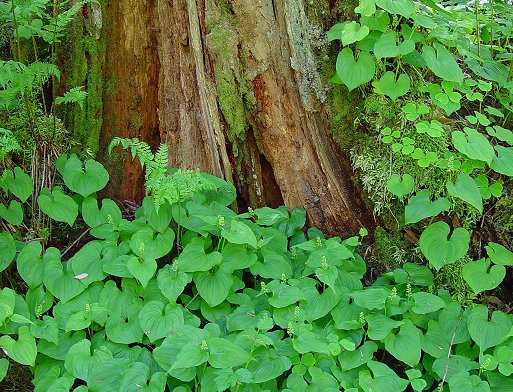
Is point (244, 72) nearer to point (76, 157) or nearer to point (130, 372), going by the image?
point (76, 157)

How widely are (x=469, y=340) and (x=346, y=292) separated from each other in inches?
27.4

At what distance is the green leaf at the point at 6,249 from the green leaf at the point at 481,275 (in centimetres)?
259

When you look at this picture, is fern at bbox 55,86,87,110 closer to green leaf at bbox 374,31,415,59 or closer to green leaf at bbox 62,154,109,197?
green leaf at bbox 62,154,109,197

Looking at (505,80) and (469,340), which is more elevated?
(505,80)

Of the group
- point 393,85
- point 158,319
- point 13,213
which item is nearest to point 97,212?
point 13,213

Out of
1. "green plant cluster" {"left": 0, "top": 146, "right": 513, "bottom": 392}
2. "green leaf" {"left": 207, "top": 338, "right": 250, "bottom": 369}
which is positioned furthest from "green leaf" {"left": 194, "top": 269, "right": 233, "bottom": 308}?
"green leaf" {"left": 207, "top": 338, "right": 250, "bottom": 369}

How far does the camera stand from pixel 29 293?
3309 millimetres

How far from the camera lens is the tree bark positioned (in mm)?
3584

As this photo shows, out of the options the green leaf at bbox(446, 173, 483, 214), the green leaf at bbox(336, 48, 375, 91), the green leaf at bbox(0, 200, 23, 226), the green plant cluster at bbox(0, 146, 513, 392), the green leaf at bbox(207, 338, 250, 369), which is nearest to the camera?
the green leaf at bbox(207, 338, 250, 369)

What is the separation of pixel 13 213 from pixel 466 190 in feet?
8.68

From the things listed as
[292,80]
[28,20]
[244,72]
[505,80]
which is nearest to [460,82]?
[505,80]

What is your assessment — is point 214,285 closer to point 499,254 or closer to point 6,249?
point 6,249

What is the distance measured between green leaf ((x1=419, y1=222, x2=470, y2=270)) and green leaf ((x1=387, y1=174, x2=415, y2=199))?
0.24 metres

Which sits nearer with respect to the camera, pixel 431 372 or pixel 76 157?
pixel 431 372
